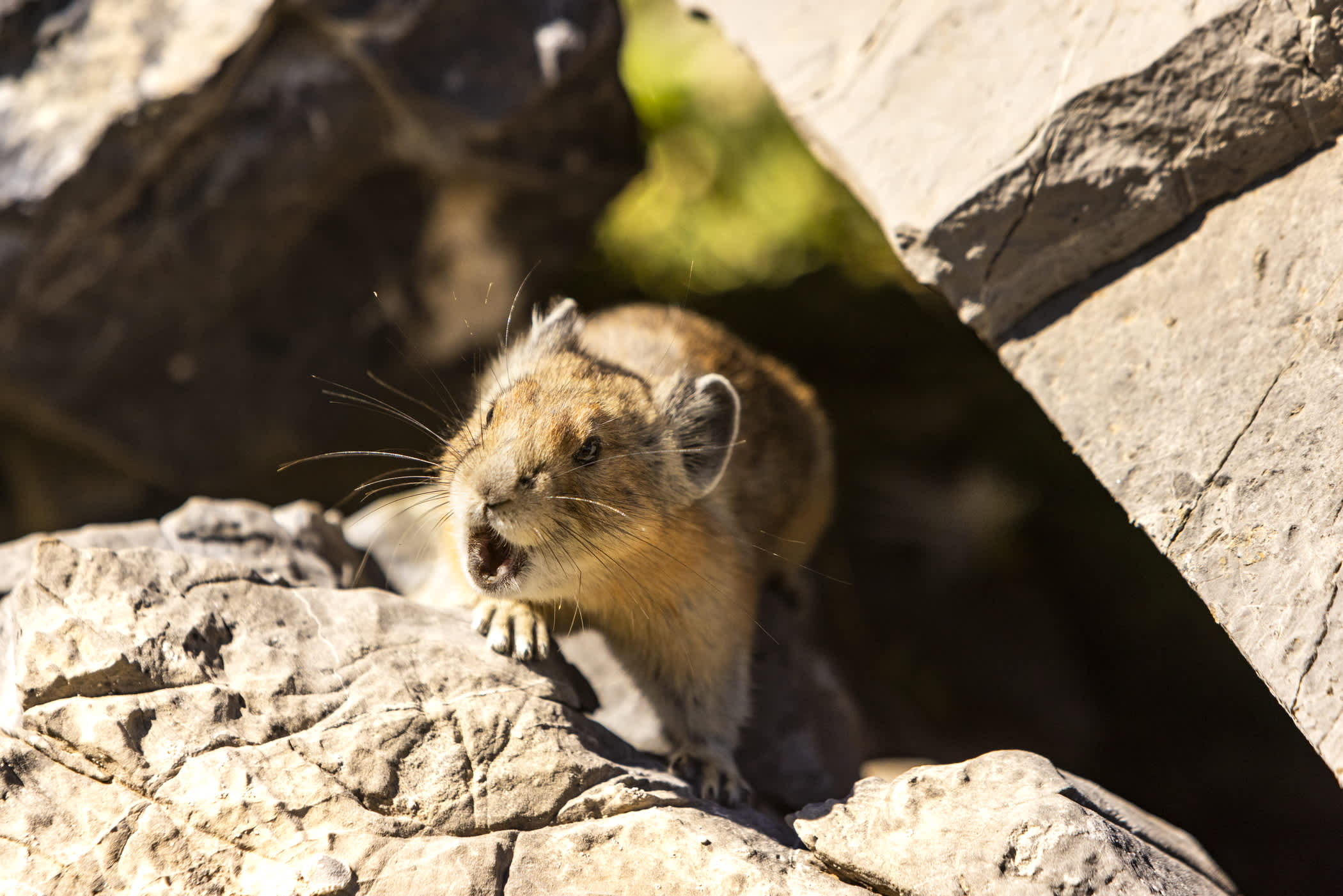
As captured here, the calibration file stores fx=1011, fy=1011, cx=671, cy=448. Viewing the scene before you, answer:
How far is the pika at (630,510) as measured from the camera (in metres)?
4.74

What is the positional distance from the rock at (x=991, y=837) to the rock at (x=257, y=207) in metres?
5.61

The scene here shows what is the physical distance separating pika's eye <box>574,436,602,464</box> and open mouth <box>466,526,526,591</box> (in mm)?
540

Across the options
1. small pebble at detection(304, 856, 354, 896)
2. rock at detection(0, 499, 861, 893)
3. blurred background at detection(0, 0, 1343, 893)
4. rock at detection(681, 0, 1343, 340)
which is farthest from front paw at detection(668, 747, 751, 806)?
rock at detection(681, 0, 1343, 340)

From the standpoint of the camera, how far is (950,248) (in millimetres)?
5336

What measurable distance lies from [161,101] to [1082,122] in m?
5.93

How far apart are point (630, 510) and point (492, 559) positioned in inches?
29.7

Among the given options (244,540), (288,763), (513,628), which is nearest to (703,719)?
(513,628)

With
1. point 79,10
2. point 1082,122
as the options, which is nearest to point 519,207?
point 79,10

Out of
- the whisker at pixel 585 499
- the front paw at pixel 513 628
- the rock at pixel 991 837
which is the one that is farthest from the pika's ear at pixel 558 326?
the rock at pixel 991 837

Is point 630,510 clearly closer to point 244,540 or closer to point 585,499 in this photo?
point 585,499

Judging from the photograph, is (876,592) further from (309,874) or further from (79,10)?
(79,10)

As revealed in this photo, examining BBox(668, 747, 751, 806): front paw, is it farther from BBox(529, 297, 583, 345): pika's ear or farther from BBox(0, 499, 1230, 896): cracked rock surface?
BBox(529, 297, 583, 345): pika's ear

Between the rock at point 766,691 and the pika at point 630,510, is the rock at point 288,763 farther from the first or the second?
the rock at point 766,691

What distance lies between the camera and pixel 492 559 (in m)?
4.80
